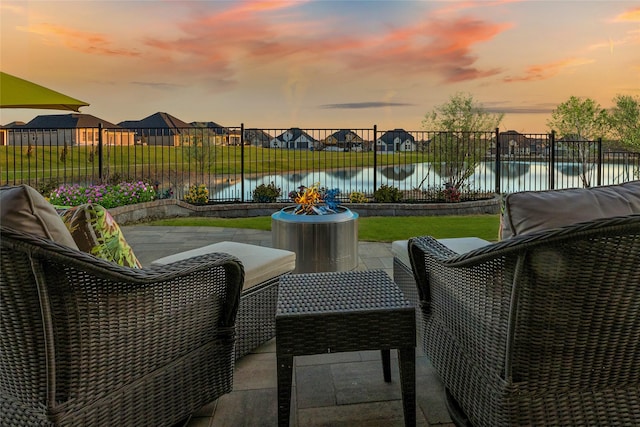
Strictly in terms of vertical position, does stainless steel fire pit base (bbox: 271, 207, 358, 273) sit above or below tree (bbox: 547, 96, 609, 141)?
below

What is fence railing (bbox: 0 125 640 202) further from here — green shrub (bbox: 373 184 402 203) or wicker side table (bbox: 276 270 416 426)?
wicker side table (bbox: 276 270 416 426)

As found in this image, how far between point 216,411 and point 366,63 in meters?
9.06

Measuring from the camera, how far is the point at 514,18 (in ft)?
24.2

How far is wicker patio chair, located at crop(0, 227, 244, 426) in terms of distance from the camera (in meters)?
1.20

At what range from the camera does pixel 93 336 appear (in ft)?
4.34

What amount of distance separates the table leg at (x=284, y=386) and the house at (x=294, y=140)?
8.41m

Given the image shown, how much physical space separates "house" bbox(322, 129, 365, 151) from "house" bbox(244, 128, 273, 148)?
1.33 meters

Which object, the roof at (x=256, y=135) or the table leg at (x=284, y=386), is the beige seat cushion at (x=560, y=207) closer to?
the table leg at (x=284, y=386)

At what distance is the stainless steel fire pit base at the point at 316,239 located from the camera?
146 inches

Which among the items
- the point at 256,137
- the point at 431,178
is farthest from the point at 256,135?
the point at 431,178

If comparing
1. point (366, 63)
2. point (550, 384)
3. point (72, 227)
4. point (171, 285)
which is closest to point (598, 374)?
point (550, 384)

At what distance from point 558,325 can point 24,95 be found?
268 cm

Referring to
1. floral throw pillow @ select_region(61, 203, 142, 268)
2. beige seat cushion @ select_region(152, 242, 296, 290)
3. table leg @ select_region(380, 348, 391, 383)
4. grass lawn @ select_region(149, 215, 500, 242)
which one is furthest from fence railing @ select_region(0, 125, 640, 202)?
floral throw pillow @ select_region(61, 203, 142, 268)

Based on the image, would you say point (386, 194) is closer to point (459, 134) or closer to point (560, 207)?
point (459, 134)
